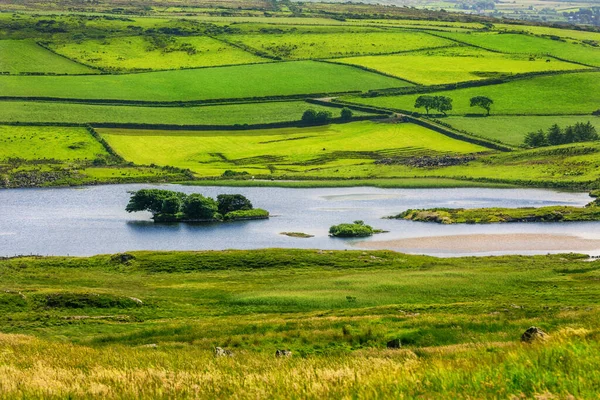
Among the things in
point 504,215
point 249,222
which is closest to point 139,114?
point 249,222

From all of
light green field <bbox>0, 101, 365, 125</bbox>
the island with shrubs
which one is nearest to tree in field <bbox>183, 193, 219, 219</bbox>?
the island with shrubs

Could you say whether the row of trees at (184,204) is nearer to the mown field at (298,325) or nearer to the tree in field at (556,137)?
the mown field at (298,325)

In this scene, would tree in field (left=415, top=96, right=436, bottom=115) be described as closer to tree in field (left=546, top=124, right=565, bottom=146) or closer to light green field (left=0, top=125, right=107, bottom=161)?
tree in field (left=546, top=124, right=565, bottom=146)

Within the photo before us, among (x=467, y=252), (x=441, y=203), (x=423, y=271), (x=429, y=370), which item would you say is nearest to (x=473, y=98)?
(x=441, y=203)

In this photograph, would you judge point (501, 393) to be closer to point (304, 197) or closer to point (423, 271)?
point (423, 271)

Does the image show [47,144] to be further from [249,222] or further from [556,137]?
[556,137]

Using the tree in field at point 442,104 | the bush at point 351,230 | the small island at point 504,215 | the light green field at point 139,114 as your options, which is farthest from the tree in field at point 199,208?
the tree in field at point 442,104
